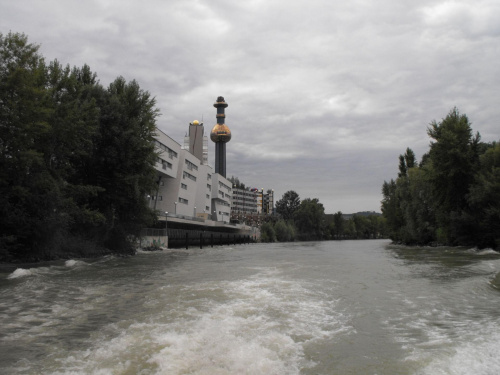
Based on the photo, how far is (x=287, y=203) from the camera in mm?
171625

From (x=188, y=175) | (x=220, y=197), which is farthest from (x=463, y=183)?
(x=220, y=197)

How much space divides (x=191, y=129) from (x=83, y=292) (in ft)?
280

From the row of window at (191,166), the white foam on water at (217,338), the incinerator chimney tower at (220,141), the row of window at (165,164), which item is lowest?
the white foam on water at (217,338)

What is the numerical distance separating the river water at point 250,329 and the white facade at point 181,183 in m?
Answer: 36.9

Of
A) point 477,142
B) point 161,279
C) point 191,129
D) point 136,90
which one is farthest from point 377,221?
point 161,279

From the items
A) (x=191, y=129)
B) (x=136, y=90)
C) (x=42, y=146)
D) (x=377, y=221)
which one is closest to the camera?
(x=42, y=146)

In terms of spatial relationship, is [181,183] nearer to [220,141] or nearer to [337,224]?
[220,141]

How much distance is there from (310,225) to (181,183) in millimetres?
79144

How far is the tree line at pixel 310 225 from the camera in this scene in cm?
11825

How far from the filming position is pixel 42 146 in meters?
22.5

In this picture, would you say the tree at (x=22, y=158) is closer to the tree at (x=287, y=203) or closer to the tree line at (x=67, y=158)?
the tree line at (x=67, y=158)

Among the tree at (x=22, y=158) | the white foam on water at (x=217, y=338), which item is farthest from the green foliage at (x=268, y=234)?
the white foam on water at (x=217, y=338)

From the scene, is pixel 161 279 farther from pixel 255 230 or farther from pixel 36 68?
pixel 255 230

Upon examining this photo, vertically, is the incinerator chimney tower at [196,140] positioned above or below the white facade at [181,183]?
above
